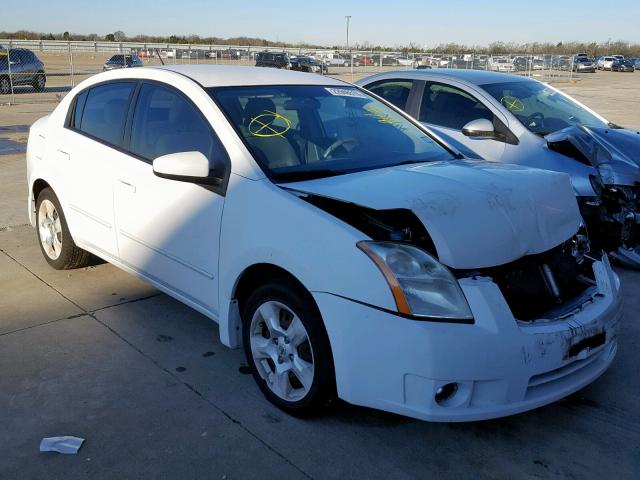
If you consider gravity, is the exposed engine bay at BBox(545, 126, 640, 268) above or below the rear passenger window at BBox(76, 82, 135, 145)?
below

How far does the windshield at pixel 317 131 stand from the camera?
3.59 meters

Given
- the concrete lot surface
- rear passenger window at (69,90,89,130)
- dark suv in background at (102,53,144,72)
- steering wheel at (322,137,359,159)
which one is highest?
dark suv in background at (102,53,144,72)

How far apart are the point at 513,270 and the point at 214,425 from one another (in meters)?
1.61

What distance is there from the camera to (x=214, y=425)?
3133 millimetres

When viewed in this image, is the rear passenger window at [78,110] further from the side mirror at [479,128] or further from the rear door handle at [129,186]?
the side mirror at [479,128]

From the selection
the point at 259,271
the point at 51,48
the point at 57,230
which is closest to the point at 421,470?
the point at 259,271

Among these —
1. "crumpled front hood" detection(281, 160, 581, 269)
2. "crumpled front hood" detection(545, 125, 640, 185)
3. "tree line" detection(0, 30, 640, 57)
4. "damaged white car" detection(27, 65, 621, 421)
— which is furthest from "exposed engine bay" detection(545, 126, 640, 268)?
"tree line" detection(0, 30, 640, 57)

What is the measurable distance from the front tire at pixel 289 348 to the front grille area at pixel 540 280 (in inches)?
27.9

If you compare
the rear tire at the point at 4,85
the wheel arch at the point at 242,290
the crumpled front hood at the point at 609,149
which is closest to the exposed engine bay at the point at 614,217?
the crumpled front hood at the point at 609,149

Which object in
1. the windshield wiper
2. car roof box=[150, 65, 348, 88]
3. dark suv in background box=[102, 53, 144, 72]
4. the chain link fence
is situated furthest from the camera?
dark suv in background box=[102, 53, 144, 72]

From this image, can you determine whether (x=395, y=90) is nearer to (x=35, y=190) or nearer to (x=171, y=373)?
(x=35, y=190)

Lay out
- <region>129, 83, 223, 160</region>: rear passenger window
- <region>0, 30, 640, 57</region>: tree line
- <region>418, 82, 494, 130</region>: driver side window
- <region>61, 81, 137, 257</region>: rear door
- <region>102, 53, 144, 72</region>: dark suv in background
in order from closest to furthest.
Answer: <region>129, 83, 223, 160</region>: rear passenger window → <region>61, 81, 137, 257</region>: rear door → <region>418, 82, 494, 130</region>: driver side window → <region>102, 53, 144, 72</region>: dark suv in background → <region>0, 30, 640, 57</region>: tree line

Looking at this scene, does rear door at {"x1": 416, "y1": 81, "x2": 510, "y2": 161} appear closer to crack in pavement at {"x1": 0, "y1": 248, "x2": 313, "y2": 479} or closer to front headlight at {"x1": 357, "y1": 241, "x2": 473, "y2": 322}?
crack in pavement at {"x1": 0, "y1": 248, "x2": 313, "y2": 479}

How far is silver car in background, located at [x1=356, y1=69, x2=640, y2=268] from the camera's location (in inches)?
214
